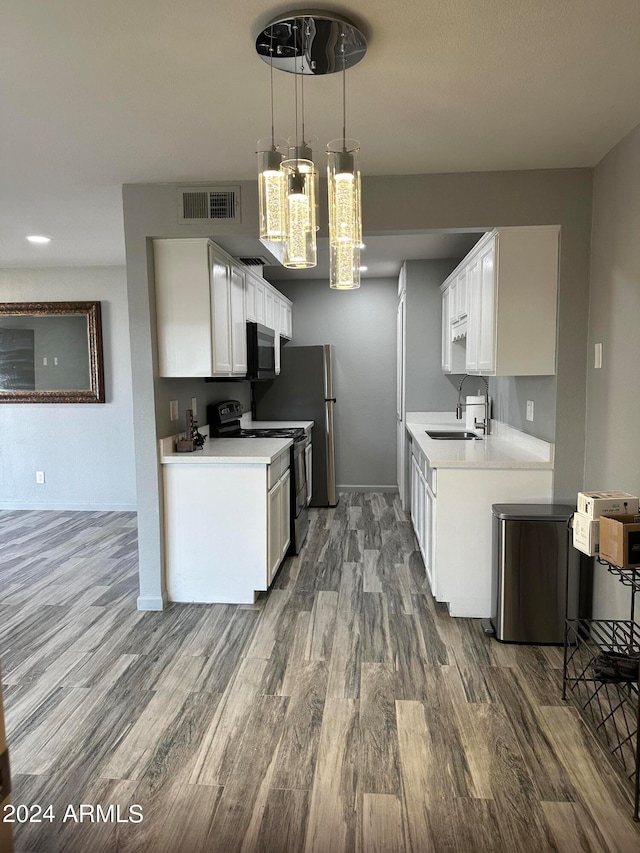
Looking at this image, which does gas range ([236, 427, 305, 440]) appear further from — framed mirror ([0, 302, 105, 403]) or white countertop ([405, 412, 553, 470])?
framed mirror ([0, 302, 105, 403])

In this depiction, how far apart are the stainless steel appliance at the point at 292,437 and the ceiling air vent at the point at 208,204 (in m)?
1.60

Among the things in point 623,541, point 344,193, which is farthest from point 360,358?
point 344,193

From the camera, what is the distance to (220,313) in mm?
3539

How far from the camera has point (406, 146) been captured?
268cm

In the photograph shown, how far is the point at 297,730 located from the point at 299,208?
193 centimetres

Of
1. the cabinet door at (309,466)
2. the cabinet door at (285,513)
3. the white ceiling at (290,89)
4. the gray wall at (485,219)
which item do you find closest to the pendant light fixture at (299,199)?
the white ceiling at (290,89)

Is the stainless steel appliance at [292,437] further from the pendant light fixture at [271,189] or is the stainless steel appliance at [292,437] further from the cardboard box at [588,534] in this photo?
the pendant light fixture at [271,189]

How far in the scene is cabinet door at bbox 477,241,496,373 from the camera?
10.5 feet

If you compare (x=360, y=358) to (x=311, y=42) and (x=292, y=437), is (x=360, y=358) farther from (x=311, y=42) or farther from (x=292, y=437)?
(x=311, y=42)

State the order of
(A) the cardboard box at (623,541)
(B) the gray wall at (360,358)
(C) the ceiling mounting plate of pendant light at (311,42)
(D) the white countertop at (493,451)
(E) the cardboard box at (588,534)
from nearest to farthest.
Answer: (C) the ceiling mounting plate of pendant light at (311,42) < (A) the cardboard box at (623,541) < (E) the cardboard box at (588,534) < (D) the white countertop at (493,451) < (B) the gray wall at (360,358)

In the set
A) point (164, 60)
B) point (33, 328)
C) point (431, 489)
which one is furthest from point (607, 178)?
point (33, 328)

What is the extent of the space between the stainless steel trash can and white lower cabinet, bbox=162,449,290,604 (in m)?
1.37

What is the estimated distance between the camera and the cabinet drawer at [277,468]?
3432 millimetres

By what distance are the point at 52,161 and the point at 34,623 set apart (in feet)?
8.25
